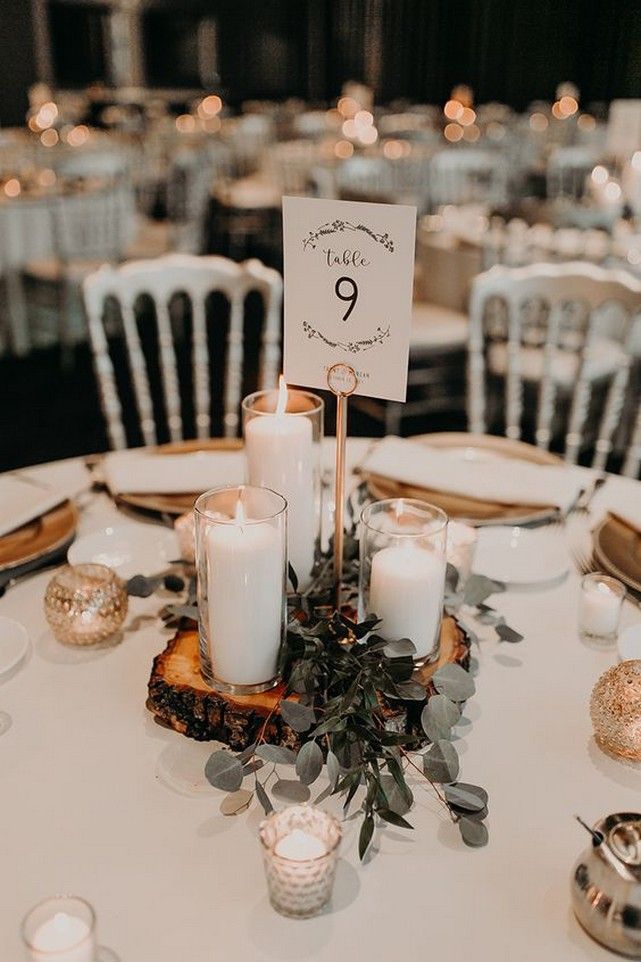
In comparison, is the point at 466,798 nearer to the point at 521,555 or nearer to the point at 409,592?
the point at 409,592

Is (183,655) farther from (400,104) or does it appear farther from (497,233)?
(400,104)

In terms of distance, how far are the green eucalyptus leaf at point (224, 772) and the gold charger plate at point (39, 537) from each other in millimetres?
498

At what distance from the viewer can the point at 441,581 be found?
0.97 metres

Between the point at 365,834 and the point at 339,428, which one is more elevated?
the point at 339,428

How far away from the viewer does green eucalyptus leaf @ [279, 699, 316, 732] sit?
86cm

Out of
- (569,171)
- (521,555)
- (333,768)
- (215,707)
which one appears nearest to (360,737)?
(333,768)

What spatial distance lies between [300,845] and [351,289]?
50 cm

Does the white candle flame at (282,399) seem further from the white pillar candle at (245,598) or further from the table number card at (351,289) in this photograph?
the white pillar candle at (245,598)

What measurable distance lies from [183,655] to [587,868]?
0.46m

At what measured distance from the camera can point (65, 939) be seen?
2.17 feet

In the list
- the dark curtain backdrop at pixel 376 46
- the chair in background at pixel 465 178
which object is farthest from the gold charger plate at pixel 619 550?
the dark curtain backdrop at pixel 376 46

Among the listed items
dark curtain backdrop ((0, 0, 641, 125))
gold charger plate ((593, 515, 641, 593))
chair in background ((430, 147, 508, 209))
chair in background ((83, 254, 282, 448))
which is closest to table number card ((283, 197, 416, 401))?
gold charger plate ((593, 515, 641, 593))

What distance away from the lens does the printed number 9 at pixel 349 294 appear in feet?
3.00

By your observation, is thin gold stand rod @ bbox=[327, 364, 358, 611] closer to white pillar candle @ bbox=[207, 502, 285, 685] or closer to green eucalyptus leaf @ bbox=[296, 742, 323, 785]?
white pillar candle @ bbox=[207, 502, 285, 685]
